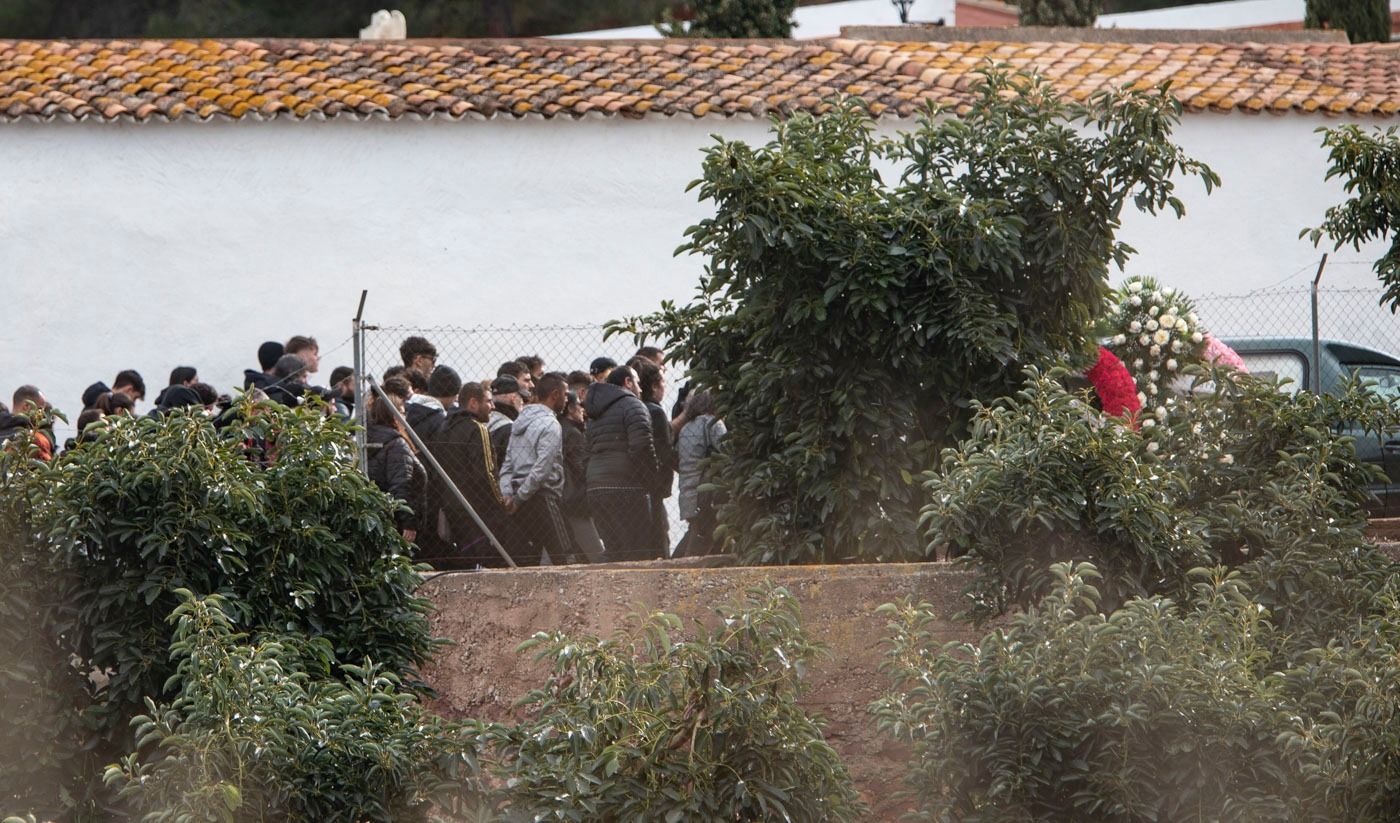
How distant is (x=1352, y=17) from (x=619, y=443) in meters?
16.1

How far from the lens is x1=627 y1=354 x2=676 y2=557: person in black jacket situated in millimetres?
10828

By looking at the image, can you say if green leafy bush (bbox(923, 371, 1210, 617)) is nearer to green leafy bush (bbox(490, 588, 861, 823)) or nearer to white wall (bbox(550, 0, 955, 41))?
green leafy bush (bbox(490, 588, 861, 823))

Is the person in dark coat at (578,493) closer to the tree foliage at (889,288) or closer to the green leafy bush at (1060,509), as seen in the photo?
the tree foliage at (889,288)

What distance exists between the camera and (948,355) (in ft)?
25.6

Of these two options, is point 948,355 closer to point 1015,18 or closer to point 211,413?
point 211,413

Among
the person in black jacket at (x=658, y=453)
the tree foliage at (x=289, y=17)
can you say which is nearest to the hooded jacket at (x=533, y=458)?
the person in black jacket at (x=658, y=453)

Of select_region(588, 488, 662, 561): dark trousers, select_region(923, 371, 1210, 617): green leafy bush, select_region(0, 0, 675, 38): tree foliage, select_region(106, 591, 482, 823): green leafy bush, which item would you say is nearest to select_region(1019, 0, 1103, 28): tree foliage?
select_region(0, 0, 675, 38): tree foliage

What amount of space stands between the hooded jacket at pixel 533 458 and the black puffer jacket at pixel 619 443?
0.37 m

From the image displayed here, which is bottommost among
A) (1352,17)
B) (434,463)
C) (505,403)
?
(505,403)

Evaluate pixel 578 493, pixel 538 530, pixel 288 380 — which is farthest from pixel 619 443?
pixel 288 380

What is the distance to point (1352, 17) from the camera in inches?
906

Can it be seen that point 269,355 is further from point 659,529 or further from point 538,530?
point 659,529

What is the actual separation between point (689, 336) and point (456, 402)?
3.97 m

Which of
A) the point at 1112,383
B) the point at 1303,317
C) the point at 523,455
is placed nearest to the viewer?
A: the point at 1112,383
